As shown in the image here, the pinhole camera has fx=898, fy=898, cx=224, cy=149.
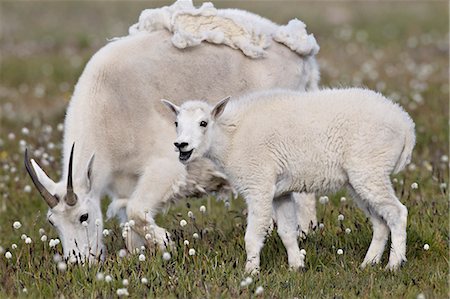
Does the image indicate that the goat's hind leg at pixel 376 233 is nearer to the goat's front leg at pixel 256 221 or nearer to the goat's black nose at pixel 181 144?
the goat's front leg at pixel 256 221

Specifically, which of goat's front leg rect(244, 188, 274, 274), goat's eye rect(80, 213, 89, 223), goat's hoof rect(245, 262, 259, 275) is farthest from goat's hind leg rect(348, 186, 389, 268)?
goat's eye rect(80, 213, 89, 223)

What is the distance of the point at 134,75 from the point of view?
8.21m

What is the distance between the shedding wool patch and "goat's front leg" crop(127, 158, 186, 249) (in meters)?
1.19

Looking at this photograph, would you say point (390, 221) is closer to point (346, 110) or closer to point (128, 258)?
point (346, 110)

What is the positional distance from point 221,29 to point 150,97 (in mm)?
997

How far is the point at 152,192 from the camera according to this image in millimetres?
7918

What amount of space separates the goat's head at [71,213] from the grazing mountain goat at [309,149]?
127cm

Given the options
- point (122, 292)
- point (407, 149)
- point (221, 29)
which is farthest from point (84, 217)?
point (407, 149)

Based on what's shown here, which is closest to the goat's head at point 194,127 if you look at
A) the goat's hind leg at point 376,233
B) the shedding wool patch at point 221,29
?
the goat's hind leg at point 376,233

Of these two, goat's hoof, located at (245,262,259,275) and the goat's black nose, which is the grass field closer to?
goat's hoof, located at (245,262,259,275)

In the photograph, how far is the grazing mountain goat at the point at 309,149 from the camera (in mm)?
6570

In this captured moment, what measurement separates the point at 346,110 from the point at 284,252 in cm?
132

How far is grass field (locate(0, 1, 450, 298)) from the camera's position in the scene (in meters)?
6.16

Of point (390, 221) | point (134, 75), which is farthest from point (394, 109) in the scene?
point (134, 75)
